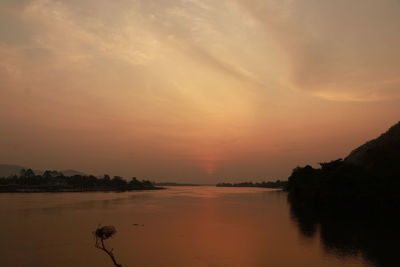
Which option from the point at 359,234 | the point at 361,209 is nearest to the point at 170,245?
the point at 359,234

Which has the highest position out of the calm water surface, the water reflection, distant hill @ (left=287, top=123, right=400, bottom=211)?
distant hill @ (left=287, top=123, right=400, bottom=211)

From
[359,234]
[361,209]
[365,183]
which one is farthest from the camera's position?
[361,209]

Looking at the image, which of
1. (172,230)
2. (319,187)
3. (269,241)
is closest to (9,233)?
(172,230)

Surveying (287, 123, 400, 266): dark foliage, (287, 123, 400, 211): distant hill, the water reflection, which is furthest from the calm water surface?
(287, 123, 400, 211): distant hill

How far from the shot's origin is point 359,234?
138 feet

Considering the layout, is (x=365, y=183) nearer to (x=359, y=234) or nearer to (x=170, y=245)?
(x=359, y=234)

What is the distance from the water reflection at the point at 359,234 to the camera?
31938mm

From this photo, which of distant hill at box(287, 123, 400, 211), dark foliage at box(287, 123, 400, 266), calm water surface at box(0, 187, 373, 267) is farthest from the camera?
distant hill at box(287, 123, 400, 211)

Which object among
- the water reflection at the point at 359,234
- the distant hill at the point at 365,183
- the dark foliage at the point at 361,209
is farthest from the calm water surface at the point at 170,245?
the distant hill at the point at 365,183

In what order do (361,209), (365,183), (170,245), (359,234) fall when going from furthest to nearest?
(361,209) → (365,183) → (359,234) → (170,245)

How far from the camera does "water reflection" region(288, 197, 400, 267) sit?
105 feet

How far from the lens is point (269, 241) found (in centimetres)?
3872

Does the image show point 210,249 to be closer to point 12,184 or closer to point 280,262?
point 280,262

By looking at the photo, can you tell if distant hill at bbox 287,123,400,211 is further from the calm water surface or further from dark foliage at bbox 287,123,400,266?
the calm water surface
